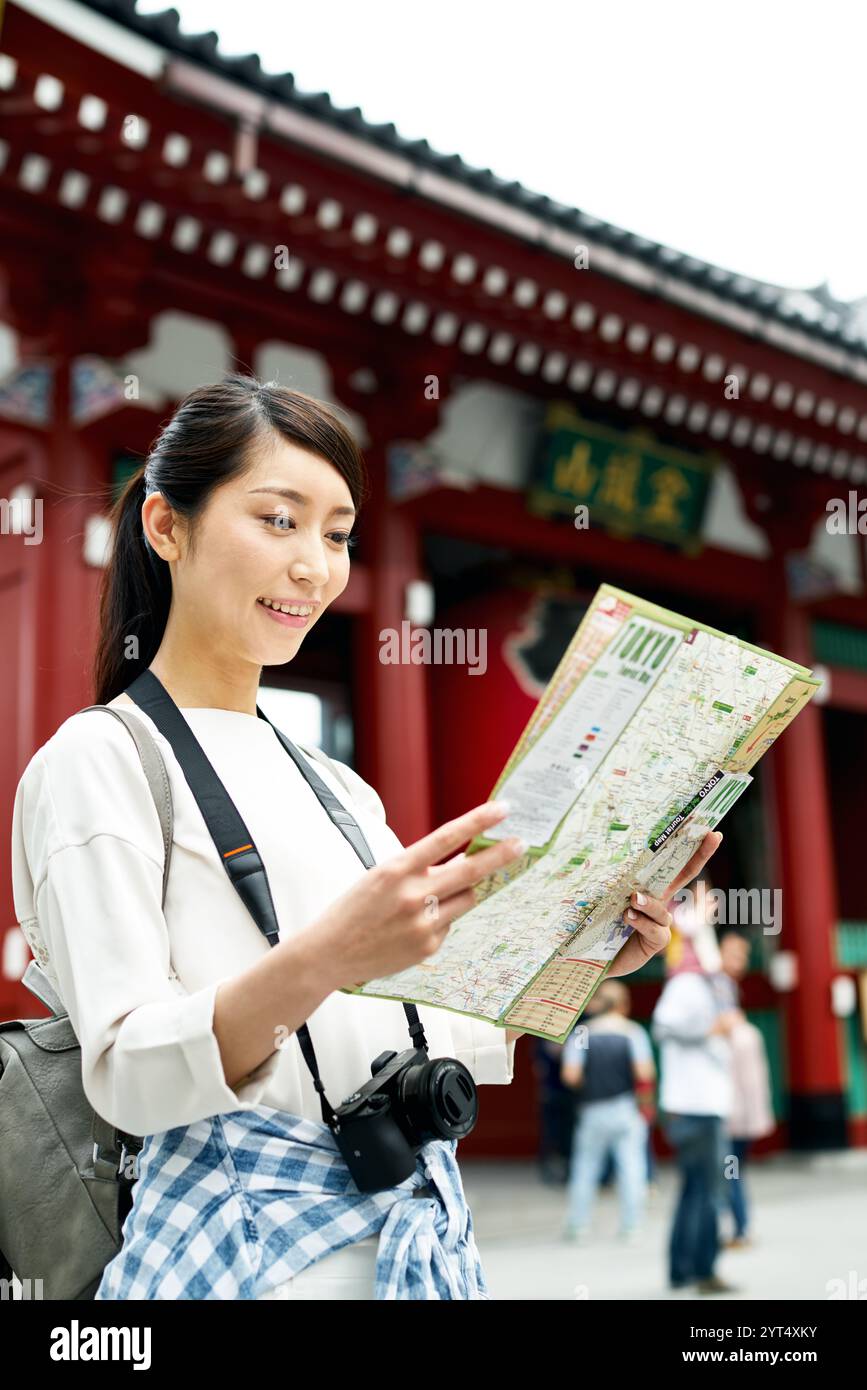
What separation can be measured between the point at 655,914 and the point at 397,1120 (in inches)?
14.7

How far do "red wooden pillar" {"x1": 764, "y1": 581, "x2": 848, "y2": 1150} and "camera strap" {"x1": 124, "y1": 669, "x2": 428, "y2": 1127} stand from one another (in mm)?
7472

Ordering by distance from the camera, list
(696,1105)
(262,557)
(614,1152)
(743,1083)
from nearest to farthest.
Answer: (262,557), (696,1105), (614,1152), (743,1083)

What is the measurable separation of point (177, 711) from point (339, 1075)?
423 mm

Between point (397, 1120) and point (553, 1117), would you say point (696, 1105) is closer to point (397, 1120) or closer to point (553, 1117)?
point (553, 1117)

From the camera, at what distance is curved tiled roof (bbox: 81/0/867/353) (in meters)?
4.67

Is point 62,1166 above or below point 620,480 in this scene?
below

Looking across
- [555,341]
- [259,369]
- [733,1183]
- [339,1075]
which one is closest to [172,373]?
[259,369]

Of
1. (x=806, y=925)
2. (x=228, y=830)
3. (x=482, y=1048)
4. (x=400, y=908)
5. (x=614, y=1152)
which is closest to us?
(x=400, y=908)

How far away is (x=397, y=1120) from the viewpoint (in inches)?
47.5

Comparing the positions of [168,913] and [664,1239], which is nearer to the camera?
[168,913]

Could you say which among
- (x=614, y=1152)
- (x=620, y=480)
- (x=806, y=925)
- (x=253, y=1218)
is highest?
(x=620, y=480)

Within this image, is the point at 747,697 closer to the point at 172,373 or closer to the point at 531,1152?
the point at 172,373

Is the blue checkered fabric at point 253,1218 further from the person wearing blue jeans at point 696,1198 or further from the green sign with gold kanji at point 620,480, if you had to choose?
the green sign with gold kanji at point 620,480

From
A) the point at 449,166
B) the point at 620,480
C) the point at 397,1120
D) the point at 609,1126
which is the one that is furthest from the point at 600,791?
the point at 620,480
